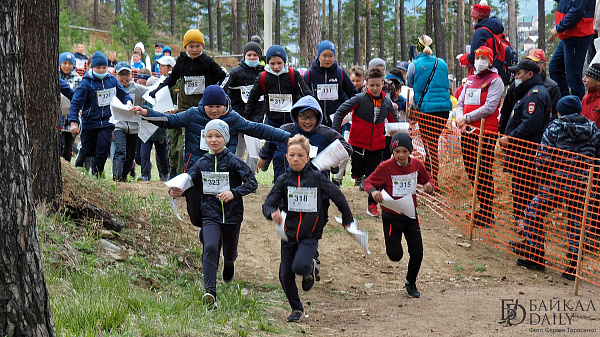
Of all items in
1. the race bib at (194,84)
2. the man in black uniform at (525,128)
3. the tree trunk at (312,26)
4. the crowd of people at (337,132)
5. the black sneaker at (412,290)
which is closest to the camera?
the crowd of people at (337,132)

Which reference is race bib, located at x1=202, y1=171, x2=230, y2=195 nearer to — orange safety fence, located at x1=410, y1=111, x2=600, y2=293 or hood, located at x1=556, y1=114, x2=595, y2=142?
orange safety fence, located at x1=410, y1=111, x2=600, y2=293

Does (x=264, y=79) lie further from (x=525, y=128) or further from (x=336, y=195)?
(x=525, y=128)

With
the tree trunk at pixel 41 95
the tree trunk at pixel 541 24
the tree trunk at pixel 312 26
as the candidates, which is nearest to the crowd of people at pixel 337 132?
the tree trunk at pixel 41 95

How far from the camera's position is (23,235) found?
349cm

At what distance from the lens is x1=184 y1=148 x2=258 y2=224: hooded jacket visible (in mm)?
6180

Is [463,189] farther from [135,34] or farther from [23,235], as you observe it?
[135,34]

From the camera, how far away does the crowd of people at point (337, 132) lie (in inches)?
240

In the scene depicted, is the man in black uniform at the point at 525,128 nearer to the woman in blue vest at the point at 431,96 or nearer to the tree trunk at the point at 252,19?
the woman in blue vest at the point at 431,96

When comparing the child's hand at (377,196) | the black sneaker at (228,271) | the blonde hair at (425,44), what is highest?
the blonde hair at (425,44)

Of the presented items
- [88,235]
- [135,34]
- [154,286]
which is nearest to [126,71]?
[88,235]


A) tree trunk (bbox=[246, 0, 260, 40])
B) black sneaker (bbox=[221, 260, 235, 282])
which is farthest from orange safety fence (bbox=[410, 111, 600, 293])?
tree trunk (bbox=[246, 0, 260, 40])

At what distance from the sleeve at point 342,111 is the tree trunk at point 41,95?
354 centimetres

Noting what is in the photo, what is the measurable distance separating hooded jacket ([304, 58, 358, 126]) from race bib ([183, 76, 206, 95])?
1524mm

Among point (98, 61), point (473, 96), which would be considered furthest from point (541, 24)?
point (98, 61)
